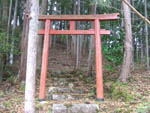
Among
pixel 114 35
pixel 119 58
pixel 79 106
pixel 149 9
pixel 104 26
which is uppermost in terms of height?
pixel 149 9

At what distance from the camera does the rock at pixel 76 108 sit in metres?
4.36

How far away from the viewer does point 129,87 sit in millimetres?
5598

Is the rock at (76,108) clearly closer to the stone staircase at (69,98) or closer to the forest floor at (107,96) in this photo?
the stone staircase at (69,98)

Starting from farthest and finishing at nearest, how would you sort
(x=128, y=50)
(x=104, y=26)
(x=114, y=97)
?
(x=104, y=26) → (x=128, y=50) → (x=114, y=97)

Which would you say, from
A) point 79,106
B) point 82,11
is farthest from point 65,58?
point 79,106

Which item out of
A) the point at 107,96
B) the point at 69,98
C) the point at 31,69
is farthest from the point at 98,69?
the point at 31,69

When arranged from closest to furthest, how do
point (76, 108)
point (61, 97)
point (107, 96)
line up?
point (76, 108) → point (61, 97) → point (107, 96)

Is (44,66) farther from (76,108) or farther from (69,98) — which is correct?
(76,108)

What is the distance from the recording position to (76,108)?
14.6 feet

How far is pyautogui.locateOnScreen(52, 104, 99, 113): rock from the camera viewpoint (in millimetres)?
4359

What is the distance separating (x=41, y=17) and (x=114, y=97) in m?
3.73

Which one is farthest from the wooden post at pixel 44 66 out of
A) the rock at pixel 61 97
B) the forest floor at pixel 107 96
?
the rock at pixel 61 97

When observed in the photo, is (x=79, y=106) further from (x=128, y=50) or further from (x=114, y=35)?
(x=114, y=35)

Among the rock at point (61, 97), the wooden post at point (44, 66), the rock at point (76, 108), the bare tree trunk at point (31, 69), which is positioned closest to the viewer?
the bare tree trunk at point (31, 69)
